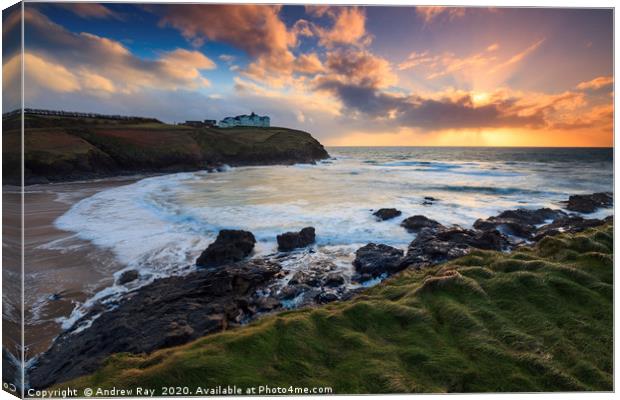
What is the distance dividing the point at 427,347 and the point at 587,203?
426 inches

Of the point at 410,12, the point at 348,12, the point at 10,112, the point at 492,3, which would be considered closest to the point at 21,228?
the point at 10,112

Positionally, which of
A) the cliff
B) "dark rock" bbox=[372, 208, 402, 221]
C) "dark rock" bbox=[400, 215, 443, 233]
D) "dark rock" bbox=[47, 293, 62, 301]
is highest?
the cliff

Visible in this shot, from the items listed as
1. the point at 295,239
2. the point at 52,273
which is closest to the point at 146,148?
A: the point at 52,273

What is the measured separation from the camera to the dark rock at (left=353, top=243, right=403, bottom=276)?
6.89 metres

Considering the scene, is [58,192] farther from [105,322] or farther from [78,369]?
[78,369]

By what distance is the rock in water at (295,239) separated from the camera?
26.8 ft

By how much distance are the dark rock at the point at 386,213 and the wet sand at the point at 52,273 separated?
7.16m

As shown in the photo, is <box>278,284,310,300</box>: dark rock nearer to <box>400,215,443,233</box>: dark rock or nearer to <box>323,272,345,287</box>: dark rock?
<box>323,272,345,287</box>: dark rock

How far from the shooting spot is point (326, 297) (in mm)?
5938

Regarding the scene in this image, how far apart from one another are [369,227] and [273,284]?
3951mm

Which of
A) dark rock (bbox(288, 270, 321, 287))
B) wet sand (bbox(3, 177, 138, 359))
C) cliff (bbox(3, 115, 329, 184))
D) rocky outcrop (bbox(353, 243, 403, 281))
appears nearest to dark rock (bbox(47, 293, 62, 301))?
wet sand (bbox(3, 177, 138, 359))

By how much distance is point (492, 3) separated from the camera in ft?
14.6

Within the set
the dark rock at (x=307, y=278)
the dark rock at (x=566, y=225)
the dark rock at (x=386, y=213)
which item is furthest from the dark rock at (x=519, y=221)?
the dark rock at (x=307, y=278)

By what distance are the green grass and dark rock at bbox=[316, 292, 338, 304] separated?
143 cm
